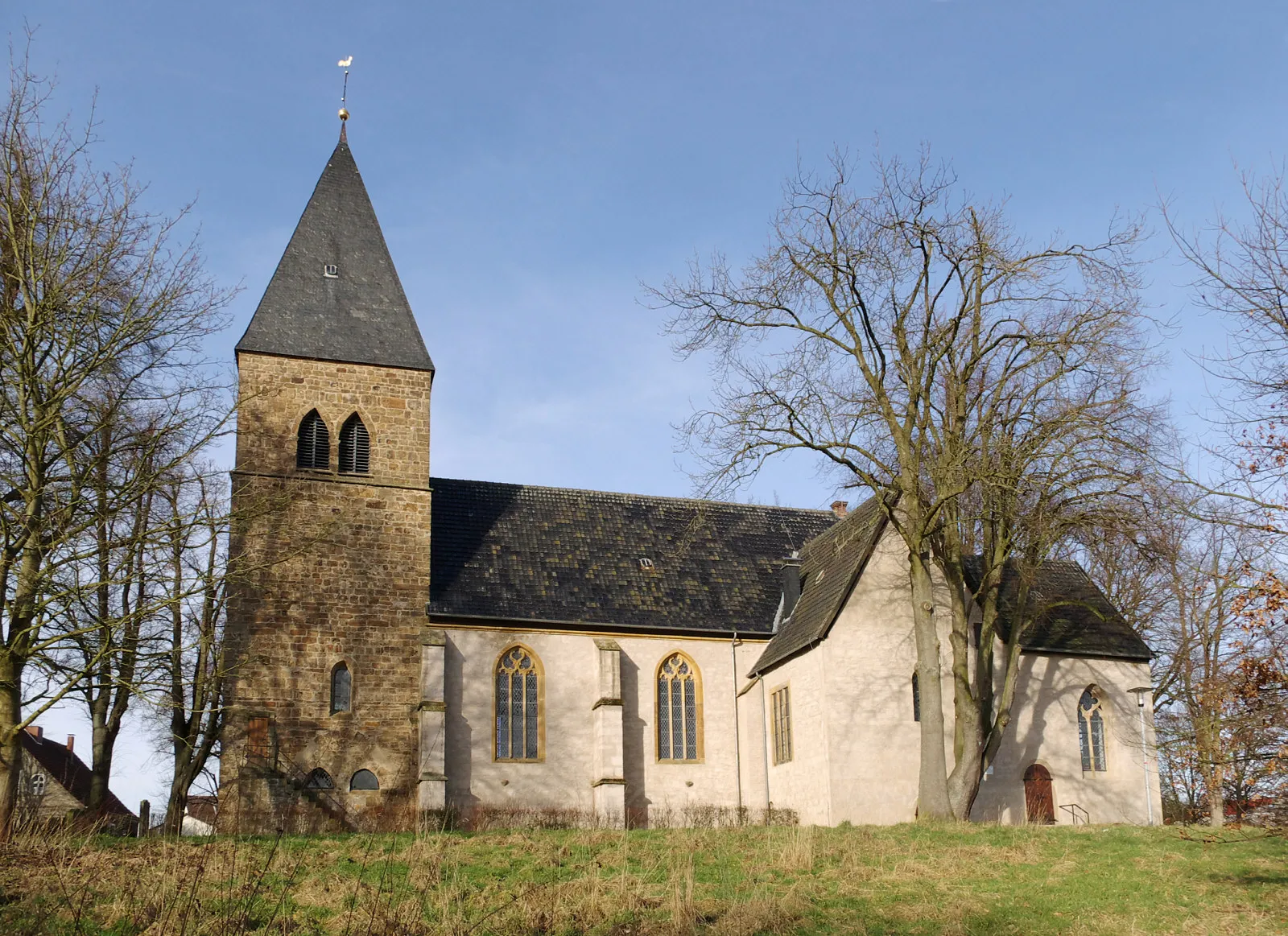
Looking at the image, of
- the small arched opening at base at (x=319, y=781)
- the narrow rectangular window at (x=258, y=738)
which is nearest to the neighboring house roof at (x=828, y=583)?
the small arched opening at base at (x=319, y=781)

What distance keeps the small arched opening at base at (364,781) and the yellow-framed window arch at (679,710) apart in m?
6.61

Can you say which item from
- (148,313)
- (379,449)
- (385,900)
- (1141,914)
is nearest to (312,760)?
(379,449)

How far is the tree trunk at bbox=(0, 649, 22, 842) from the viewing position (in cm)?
1645

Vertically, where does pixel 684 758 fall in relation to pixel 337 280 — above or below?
below

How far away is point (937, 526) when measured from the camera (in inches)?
918

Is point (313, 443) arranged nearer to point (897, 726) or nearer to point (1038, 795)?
point (897, 726)

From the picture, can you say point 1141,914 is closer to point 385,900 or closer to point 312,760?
point 385,900

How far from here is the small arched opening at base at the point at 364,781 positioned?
24672 mm

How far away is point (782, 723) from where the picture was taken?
27219mm

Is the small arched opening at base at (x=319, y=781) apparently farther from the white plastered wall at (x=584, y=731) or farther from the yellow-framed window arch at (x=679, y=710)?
the yellow-framed window arch at (x=679, y=710)

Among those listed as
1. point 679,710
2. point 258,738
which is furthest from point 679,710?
point 258,738

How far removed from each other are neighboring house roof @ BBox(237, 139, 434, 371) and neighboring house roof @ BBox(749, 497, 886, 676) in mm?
10616

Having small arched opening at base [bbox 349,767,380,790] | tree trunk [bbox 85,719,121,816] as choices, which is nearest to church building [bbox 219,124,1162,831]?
small arched opening at base [bbox 349,767,380,790]

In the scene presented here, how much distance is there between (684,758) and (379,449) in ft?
33.3
